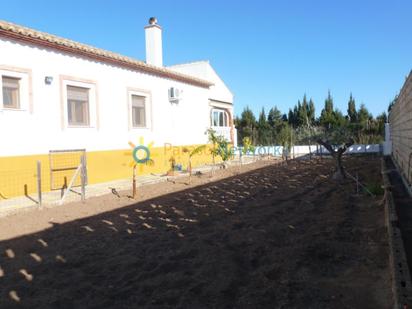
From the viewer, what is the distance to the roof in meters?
10.0

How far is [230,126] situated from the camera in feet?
81.7

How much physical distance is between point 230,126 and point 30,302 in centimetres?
2156

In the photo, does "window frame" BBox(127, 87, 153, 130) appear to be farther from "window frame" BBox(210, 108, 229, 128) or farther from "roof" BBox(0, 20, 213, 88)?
"window frame" BBox(210, 108, 229, 128)

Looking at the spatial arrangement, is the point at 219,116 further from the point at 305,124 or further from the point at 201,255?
the point at 201,255

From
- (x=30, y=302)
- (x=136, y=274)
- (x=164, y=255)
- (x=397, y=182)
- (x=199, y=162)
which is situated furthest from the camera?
(x=199, y=162)

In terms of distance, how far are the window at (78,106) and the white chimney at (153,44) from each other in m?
6.29

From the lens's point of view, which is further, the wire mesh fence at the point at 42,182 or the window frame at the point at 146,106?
the window frame at the point at 146,106

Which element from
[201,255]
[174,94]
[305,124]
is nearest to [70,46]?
[174,94]

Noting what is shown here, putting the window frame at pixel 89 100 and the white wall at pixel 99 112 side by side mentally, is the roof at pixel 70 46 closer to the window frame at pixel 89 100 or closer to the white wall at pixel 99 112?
the white wall at pixel 99 112

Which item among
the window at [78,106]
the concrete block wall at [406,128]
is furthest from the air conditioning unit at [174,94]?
the concrete block wall at [406,128]

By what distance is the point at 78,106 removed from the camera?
12406 mm

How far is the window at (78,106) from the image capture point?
12.0 metres

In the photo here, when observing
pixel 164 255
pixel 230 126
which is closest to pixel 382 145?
pixel 230 126

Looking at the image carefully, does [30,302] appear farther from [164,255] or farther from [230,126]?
[230,126]
